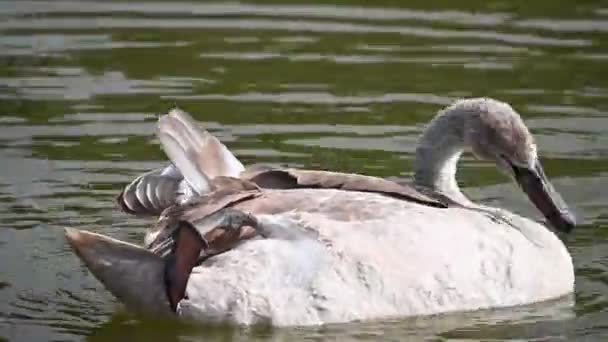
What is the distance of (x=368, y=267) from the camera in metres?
7.52

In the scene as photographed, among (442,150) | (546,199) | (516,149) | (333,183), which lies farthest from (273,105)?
(333,183)

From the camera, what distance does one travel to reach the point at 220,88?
37.8 ft

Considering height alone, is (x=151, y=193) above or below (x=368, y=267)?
above

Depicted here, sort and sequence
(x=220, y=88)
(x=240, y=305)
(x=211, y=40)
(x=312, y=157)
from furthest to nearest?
(x=211, y=40)
(x=220, y=88)
(x=312, y=157)
(x=240, y=305)

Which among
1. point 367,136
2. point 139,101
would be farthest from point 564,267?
point 139,101

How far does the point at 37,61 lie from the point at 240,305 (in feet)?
16.8

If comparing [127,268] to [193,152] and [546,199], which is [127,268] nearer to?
[193,152]

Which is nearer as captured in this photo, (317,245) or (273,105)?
(317,245)

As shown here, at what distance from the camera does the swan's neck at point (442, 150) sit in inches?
344

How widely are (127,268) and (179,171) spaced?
96 centimetres

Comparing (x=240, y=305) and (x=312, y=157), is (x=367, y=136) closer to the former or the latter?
(x=312, y=157)

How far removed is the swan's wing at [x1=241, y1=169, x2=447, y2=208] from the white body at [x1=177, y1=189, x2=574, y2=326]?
0.30 ft

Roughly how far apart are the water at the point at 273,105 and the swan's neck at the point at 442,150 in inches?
30.1

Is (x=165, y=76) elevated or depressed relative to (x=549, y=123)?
elevated
